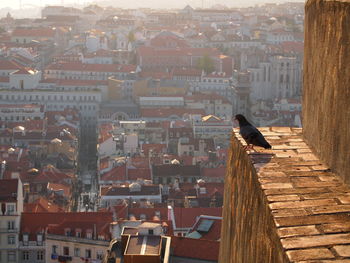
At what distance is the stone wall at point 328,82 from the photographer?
3.26 meters

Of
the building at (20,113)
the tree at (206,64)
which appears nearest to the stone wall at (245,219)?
the building at (20,113)

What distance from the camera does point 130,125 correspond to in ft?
140

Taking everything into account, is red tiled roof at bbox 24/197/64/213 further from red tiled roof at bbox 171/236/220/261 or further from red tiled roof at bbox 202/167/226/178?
red tiled roof at bbox 171/236/220/261

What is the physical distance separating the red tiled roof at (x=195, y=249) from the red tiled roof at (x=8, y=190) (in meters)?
6.34

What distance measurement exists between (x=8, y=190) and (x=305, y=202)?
20826mm

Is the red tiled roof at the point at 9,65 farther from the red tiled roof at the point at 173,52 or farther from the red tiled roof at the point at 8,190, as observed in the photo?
the red tiled roof at the point at 8,190

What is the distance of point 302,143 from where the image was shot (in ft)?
13.2

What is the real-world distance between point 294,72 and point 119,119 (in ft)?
42.5

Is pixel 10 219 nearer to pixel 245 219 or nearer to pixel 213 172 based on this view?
pixel 213 172

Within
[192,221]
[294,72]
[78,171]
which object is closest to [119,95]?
[294,72]

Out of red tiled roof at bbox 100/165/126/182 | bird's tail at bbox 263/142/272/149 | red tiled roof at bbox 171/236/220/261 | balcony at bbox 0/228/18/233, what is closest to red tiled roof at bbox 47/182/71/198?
red tiled roof at bbox 100/165/126/182

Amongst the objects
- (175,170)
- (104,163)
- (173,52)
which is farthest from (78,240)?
(173,52)

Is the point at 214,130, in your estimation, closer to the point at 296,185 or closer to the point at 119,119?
the point at 119,119

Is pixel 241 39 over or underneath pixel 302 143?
underneath
